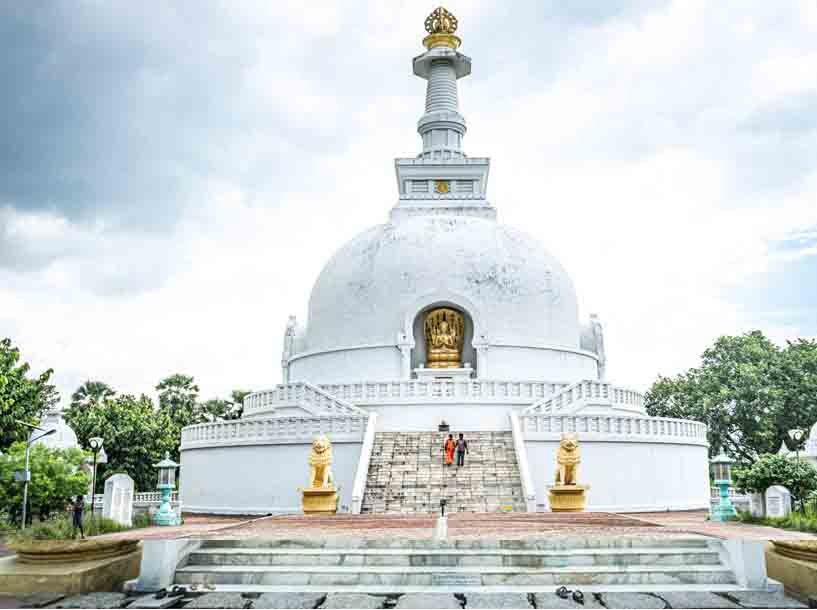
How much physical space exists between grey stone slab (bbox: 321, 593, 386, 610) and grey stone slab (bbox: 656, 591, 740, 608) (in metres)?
2.95

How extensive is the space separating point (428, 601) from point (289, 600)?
4.78 feet

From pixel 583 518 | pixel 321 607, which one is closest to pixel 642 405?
pixel 583 518

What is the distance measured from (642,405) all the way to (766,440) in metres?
14.1

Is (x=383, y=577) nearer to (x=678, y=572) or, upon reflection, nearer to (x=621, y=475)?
(x=678, y=572)

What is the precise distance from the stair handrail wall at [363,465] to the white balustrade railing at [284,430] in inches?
9.8

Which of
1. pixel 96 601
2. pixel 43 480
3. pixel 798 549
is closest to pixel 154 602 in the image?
pixel 96 601

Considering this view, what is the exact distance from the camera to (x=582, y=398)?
22.7m

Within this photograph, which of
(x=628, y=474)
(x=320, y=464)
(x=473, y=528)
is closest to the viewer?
(x=473, y=528)

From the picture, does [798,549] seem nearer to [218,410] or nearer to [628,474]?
[628,474]

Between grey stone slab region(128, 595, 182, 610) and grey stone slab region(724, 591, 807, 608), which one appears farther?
grey stone slab region(128, 595, 182, 610)

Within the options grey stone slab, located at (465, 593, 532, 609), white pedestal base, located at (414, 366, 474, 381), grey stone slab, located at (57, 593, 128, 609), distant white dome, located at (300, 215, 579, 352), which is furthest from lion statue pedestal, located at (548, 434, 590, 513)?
grey stone slab, located at (57, 593, 128, 609)

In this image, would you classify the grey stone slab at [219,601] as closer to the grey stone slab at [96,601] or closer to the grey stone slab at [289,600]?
the grey stone slab at [289,600]

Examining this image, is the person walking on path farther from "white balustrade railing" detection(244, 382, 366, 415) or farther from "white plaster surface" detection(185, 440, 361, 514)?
"white balustrade railing" detection(244, 382, 366, 415)

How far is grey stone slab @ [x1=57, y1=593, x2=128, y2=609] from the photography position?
25.8ft
